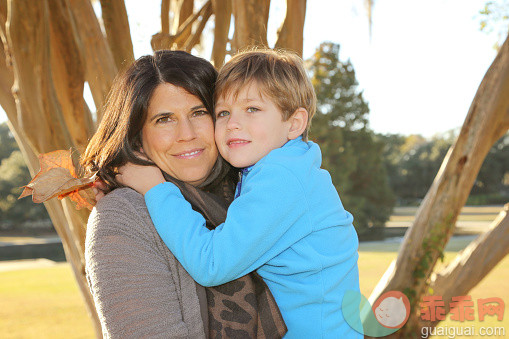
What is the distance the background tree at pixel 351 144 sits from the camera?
26.2m

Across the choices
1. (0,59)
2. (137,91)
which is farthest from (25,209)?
(137,91)

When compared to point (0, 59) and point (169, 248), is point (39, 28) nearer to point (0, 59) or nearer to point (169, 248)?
point (0, 59)

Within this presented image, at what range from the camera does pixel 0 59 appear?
3.41m

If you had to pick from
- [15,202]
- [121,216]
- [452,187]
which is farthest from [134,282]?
[15,202]

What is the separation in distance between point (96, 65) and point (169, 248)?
1.85 m

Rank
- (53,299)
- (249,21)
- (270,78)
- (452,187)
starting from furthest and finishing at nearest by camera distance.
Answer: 1. (53,299)
2. (452,187)
3. (249,21)
4. (270,78)

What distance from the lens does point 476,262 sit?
4.01m

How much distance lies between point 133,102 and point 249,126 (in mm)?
465

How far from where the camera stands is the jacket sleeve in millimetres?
1563

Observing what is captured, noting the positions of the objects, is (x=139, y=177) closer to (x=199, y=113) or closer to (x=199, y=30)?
(x=199, y=113)

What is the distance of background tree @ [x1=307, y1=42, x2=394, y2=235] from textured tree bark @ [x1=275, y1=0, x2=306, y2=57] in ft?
73.1

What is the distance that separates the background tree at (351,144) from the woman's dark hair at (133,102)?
23983mm

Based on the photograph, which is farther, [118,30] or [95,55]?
[118,30]

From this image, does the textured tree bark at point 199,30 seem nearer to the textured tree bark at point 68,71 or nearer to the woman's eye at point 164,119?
the textured tree bark at point 68,71
